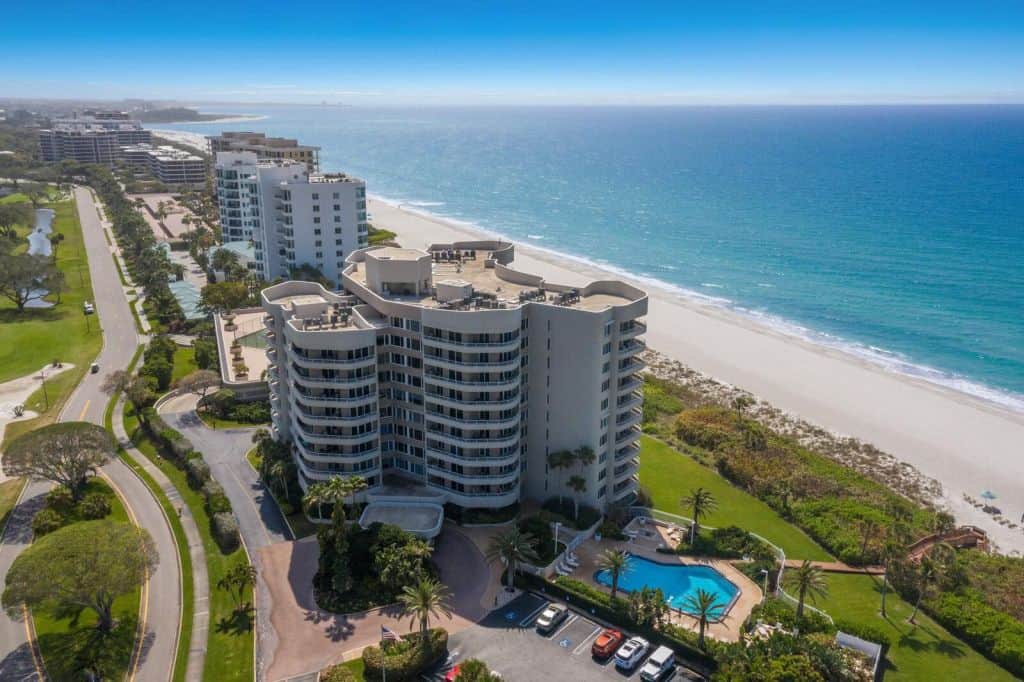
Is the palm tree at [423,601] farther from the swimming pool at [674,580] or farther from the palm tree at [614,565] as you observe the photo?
the swimming pool at [674,580]

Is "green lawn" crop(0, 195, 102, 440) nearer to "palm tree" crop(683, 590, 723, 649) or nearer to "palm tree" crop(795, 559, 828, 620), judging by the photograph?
"palm tree" crop(683, 590, 723, 649)

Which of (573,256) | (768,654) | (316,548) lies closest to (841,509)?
(768,654)

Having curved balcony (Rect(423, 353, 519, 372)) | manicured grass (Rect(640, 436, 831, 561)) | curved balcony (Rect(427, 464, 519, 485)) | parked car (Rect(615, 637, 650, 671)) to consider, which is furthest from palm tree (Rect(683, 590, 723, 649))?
curved balcony (Rect(423, 353, 519, 372))

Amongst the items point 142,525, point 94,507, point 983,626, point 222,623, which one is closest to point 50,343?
point 94,507

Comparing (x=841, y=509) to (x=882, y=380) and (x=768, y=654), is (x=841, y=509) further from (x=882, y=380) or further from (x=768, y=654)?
(x=882, y=380)

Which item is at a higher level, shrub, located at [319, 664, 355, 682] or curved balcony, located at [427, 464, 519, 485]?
curved balcony, located at [427, 464, 519, 485]

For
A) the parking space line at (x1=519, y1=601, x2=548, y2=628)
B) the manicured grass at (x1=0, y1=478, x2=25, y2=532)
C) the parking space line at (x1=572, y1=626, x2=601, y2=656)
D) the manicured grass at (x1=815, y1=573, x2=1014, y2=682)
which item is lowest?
the manicured grass at (x1=0, y1=478, x2=25, y2=532)

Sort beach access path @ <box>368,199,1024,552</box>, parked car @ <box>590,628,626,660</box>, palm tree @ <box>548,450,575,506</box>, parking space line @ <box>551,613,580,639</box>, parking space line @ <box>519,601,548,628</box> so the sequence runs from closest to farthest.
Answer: parked car @ <box>590,628,626,660</box>
parking space line @ <box>551,613,580,639</box>
parking space line @ <box>519,601,548,628</box>
palm tree @ <box>548,450,575,506</box>
beach access path @ <box>368,199,1024,552</box>
